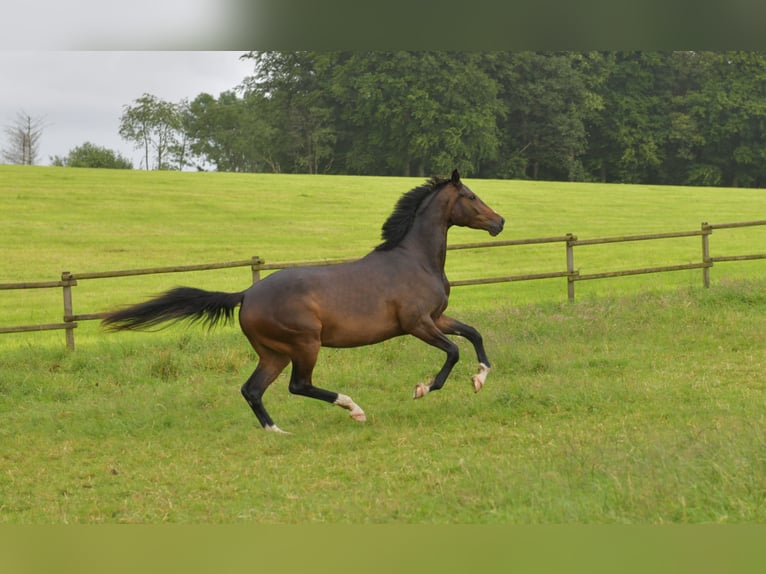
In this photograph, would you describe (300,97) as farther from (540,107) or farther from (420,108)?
(540,107)

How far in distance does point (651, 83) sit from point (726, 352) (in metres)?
31.1

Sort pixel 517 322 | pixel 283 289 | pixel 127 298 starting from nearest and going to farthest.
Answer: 1. pixel 283 289
2. pixel 517 322
3. pixel 127 298

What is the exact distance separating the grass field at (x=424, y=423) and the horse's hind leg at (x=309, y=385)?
8.6 inches

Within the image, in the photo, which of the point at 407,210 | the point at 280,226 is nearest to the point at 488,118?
the point at 280,226

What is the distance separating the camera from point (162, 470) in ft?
20.5

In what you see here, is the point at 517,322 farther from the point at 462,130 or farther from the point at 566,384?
the point at 462,130

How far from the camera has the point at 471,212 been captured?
7.50m

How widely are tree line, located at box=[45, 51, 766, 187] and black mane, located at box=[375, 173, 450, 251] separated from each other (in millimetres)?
23105

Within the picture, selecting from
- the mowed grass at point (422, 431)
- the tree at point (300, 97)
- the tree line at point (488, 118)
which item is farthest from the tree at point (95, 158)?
the mowed grass at point (422, 431)

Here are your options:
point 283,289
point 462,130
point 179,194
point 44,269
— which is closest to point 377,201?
point 462,130

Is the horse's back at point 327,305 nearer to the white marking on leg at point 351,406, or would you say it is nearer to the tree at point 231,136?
the white marking on leg at point 351,406

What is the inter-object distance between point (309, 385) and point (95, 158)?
3681 centimetres

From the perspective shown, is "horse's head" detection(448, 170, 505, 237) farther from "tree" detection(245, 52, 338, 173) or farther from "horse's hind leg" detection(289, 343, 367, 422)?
"tree" detection(245, 52, 338, 173)

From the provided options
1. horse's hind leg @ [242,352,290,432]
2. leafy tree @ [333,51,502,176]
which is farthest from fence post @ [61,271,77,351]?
leafy tree @ [333,51,502,176]
